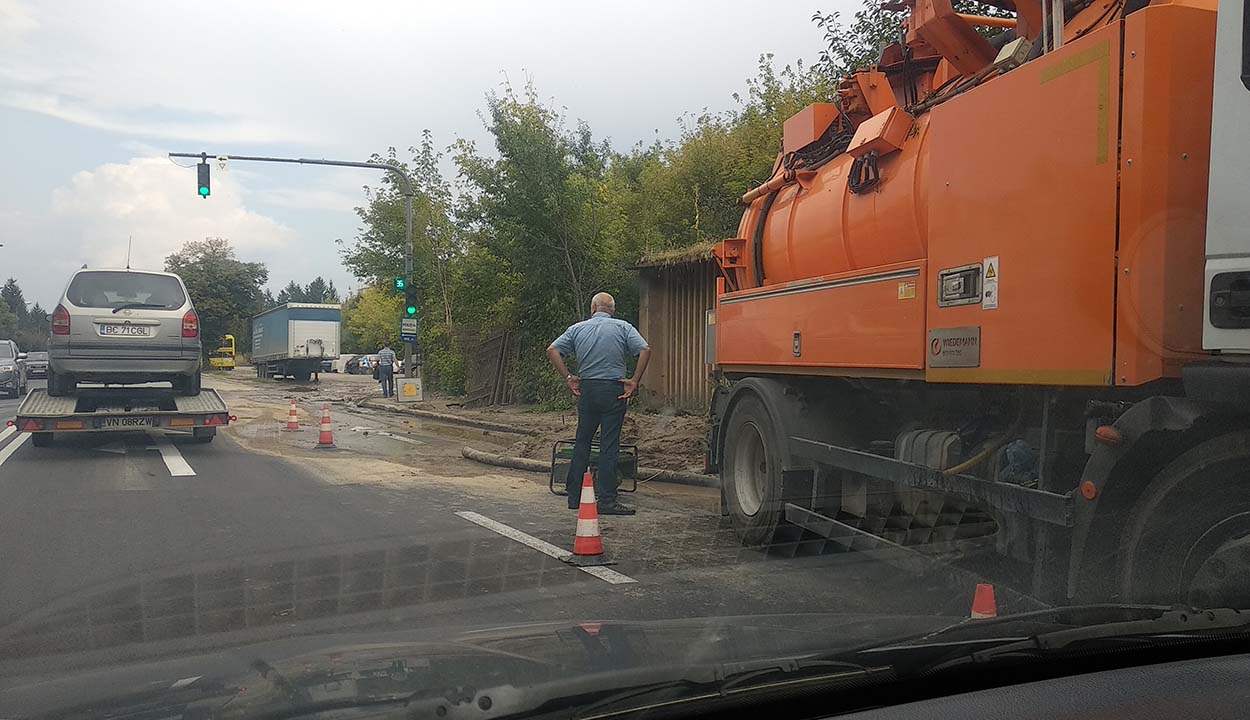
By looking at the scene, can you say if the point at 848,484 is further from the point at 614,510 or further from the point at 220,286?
the point at 220,286

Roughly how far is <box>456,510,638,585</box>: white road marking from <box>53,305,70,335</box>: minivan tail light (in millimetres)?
7119

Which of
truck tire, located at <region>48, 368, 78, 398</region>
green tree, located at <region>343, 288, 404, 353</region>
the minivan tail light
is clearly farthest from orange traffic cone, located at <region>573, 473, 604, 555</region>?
green tree, located at <region>343, 288, 404, 353</region>

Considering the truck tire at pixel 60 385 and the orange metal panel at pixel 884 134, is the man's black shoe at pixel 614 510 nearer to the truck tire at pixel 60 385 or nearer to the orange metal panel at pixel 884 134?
the orange metal panel at pixel 884 134

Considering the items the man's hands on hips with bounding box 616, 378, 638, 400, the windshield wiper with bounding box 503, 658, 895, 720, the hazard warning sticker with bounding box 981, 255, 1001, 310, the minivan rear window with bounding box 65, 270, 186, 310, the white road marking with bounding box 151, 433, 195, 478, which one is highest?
the minivan rear window with bounding box 65, 270, 186, 310

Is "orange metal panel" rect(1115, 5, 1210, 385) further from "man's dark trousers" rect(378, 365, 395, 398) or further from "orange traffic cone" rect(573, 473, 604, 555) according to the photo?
"man's dark trousers" rect(378, 365, 395, 398)

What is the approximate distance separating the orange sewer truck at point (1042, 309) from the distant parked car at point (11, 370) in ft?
98.3

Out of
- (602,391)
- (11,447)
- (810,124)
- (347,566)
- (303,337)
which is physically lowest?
(11,447)

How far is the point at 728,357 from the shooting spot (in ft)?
26.0

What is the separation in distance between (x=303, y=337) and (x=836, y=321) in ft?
133

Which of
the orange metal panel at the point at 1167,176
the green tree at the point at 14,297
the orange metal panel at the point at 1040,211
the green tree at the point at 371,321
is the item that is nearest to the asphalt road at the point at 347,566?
the orange metal panel at the point at 1040,211

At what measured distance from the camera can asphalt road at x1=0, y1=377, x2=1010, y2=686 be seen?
5.07 metres

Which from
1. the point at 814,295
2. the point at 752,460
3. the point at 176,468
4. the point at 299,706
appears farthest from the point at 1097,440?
the point at 176,468

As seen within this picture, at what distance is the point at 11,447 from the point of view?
13.5 meters

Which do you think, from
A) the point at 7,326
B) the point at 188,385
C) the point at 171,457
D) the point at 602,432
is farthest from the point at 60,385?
the point at 7,326
